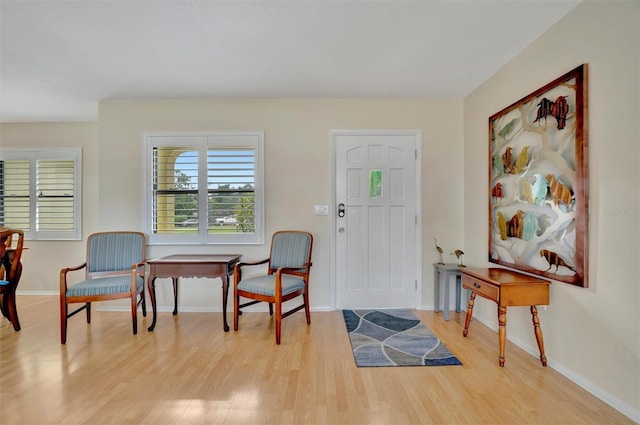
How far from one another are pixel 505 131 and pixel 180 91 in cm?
322

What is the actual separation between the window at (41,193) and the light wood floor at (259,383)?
178cm

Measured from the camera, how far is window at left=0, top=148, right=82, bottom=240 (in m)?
4.20

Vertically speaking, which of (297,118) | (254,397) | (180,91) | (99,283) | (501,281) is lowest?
(254,397)

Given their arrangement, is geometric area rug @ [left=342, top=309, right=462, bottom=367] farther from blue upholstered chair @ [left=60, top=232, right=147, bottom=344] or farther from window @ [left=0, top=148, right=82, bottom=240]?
window @ [left=0, top=148, right=82, bottom=240]

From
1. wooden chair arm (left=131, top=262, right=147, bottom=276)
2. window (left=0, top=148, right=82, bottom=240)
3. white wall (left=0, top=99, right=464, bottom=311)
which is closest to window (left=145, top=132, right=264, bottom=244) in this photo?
white wall (left=0, top=99, right=464, bottom=311)

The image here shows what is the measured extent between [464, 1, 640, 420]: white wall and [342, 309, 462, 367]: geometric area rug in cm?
76

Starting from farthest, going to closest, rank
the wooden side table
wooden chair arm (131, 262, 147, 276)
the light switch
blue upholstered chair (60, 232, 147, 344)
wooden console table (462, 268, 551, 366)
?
the light switch, the wooden side table, wooden chair arm (131, 262, 147, 276), blue upholstered chair (60, 232, 147, 344), wooden console table (462, 268, 551, 366)

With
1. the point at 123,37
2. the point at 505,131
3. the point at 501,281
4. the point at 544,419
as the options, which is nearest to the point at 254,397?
the point at 544,419

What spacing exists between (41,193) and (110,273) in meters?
2.21

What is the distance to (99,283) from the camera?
2746 millimetres

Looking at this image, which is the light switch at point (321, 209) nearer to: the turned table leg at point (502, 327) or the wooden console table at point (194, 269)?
the wooden console table at point (194, 269)

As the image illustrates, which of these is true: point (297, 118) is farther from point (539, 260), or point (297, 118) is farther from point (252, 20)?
point (539, 260)

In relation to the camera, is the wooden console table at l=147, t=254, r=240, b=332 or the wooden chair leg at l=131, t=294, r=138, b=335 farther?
the wooden console table at l=147, t=254, r=240, b=332

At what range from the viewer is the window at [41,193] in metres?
4.20
